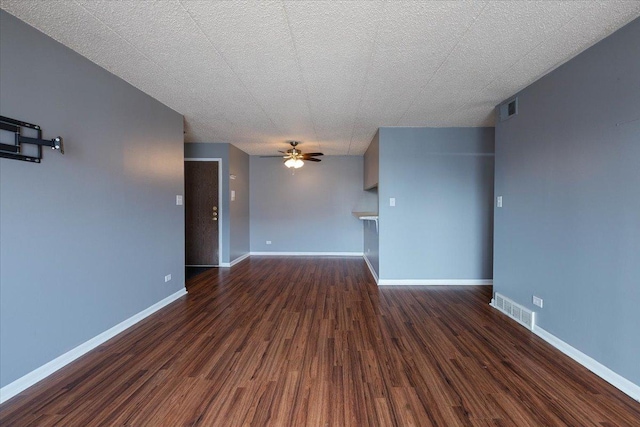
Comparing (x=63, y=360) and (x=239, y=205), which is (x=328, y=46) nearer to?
(x=63, y=360)

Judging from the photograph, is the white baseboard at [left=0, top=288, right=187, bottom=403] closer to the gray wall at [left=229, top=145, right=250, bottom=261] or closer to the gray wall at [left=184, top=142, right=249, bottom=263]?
the gray wall at [left=184, top=142, right=249, bottom=263]

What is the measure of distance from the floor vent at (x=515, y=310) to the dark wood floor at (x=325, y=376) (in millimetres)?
91

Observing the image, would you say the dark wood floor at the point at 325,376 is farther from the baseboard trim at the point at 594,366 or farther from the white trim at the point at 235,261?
the white trim at the point at 235,261

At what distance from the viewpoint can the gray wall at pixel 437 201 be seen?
14.7ft

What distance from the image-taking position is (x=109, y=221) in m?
2.73

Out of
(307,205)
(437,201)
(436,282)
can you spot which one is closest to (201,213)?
(307,205)

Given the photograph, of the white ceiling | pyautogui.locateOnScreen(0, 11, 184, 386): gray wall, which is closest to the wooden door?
pyautogui.locateOnScreen(0, 11, 184, 386): gray wall

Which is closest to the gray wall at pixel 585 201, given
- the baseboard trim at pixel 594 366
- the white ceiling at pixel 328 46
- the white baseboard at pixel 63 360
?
the baseboard trim at pixel 594 366

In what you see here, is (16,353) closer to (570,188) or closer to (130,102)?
(130,102)

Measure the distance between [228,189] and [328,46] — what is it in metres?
4.17

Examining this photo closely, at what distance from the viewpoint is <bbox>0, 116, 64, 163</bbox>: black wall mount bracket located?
186cm

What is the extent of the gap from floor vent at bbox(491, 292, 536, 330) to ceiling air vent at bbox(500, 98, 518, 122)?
82.7 inches

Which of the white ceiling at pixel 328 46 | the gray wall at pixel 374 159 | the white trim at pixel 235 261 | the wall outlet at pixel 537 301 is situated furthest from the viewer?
the white trim at pixel 235 261

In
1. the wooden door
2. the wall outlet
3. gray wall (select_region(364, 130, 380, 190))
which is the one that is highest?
gray wall (select_region(364, 130, 380, 190))
